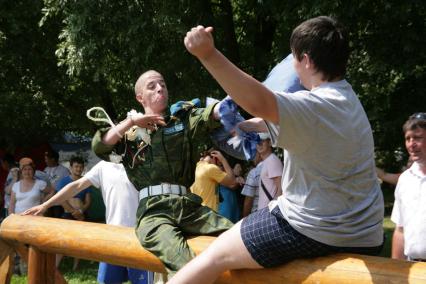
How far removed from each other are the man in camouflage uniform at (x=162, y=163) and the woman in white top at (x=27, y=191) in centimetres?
498

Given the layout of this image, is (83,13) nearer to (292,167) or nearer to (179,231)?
(179,231)

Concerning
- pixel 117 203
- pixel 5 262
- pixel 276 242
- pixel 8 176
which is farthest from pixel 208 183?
pixel 8 176

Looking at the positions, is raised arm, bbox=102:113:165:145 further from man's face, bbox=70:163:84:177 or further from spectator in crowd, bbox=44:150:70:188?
spectator in crowd, bbox=44:150:70:188

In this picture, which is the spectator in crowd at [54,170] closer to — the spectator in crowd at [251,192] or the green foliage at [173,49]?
the green foliage at [173,49]

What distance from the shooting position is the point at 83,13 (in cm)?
937

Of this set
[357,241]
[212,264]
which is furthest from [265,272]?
[357,241]

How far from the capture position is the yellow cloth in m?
6.84

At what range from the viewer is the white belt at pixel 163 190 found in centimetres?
342

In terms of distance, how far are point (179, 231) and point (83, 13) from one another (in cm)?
675

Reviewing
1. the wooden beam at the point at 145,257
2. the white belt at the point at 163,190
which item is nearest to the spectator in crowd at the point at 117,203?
the wooden beam at the point at 145,257

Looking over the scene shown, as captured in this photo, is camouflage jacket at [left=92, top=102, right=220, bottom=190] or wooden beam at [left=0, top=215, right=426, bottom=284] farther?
camouflage jacket at [left=92, top=102, right=220, bottom=190]

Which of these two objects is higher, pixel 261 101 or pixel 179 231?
pixel 261 101

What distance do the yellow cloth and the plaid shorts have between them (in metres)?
4.13

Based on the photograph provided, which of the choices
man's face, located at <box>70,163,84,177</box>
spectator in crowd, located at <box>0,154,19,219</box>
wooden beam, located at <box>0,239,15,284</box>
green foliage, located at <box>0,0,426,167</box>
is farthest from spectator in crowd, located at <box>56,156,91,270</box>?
wooden beam, located at <box>0,239,15,284</box>
